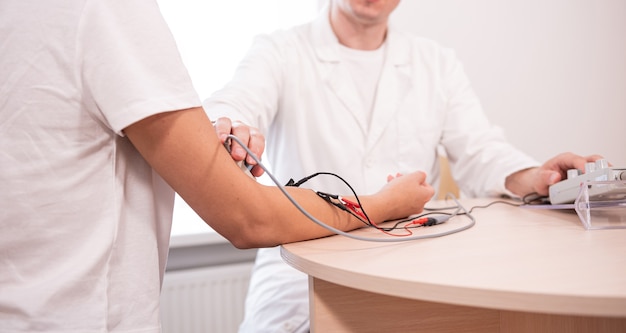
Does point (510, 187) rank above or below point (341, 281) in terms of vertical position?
below

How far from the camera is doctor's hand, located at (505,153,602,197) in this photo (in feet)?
4.05

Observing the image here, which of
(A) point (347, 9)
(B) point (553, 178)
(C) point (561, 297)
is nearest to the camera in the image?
(C) point (561, 297)

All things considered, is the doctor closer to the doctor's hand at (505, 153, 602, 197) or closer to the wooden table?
the doctor's hand at (505, 153, 602, 197)

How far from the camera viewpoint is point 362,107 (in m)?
1.66

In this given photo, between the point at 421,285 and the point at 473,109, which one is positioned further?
the point at 473,109

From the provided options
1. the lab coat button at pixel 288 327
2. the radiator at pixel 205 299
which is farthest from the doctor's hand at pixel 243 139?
the radiator at pixel 205 299

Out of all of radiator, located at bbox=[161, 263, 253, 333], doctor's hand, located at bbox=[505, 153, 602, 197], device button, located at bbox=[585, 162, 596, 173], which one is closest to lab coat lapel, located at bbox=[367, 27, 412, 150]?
doctor's hand, located at bbox=[505, 153, 602, 197]

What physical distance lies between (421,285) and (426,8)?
2030 millimetres

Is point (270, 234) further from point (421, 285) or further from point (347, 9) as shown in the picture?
point (347, 9)

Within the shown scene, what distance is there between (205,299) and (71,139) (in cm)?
151

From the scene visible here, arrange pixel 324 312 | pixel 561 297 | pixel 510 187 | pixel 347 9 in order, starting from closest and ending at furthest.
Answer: pixel 561 297
pixel 324 312
pixel 510 187
pixel 347 9

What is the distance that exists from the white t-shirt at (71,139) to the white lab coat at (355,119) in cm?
74

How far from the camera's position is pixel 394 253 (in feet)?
2.49

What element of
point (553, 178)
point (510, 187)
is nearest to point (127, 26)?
point (553, 178)
